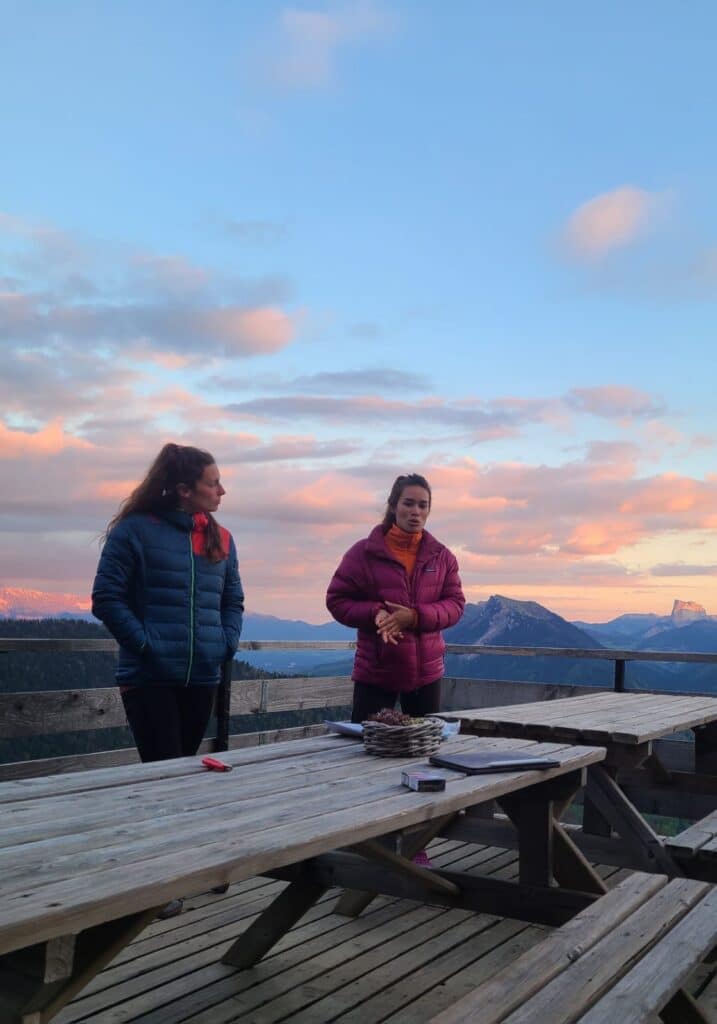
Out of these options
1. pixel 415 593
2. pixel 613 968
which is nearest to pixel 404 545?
pixel 415 593

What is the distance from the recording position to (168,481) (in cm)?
386

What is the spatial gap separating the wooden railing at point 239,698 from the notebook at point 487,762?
2055 mm

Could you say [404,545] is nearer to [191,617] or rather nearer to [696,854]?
[191,617]

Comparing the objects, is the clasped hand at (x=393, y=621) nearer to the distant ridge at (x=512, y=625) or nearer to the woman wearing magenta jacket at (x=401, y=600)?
the woman wearing magenta jacket at (x=401, y=600)

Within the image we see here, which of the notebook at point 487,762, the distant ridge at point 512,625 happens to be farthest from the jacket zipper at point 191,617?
the distant ridge at point 512,625

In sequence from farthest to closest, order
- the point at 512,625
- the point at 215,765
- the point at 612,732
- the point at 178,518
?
1. the point at 512,625
2. the point at 178,518
3. the point at 612,732
4. the point at 215,765

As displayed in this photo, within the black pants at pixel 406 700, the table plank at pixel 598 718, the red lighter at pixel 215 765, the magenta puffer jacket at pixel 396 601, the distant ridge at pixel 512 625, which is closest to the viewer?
the red lighter at pixel 215 765

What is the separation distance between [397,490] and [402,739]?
1691mm

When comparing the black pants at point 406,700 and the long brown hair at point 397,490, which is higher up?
the long brown hair at point 397,490

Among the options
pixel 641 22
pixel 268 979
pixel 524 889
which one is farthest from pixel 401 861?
pixel 641 22

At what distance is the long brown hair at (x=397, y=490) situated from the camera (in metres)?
4.26

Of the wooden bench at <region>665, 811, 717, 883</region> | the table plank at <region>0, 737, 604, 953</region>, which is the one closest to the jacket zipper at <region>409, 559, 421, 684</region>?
the wooden bench at <region>665, 811, 717, 883</region>

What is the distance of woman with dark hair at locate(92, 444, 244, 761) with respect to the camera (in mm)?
3660

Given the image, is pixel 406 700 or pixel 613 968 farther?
pixel 406 700
